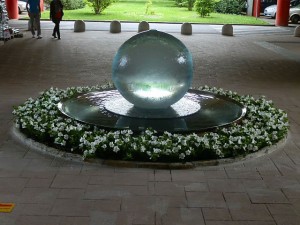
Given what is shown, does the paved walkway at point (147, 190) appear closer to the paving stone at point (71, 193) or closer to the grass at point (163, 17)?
the paving stone at point (71, 193)

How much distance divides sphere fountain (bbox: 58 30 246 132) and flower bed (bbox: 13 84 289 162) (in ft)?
0.92

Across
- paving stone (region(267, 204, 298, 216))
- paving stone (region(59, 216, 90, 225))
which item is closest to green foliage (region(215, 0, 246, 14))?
paving stone (region(267, 204, 298, 216))

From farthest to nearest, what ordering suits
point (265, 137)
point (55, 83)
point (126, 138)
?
point (55, 83) < point (265, 137) < point (126, 138)

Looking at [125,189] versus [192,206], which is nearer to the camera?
[192,206]

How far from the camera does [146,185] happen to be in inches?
217

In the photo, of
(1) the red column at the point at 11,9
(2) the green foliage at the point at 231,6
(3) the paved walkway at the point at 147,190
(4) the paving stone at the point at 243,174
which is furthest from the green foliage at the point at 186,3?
(4) the paving stone at the point at 243,174

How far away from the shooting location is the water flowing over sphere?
23.5 feet

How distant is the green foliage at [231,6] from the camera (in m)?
37.7

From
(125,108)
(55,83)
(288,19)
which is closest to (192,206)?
(125,108)

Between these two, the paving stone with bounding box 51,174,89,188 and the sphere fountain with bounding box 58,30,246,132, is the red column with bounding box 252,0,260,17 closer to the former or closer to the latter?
the sphere fountain with bounding box 58,30,246,132

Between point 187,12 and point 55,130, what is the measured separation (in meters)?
31.6

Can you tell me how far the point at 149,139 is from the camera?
648cm

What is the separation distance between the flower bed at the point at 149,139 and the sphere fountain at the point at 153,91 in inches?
11.1

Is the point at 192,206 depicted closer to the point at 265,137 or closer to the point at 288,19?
the point at 265,137
